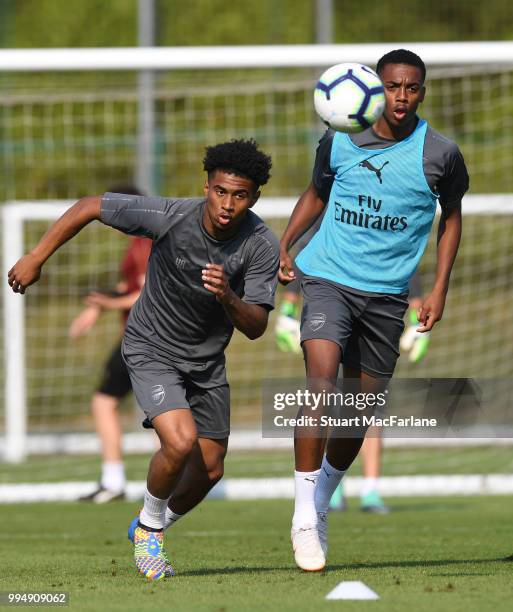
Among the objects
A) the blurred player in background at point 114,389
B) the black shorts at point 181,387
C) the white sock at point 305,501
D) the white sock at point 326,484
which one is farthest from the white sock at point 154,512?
the blurred player in background at point 114,389

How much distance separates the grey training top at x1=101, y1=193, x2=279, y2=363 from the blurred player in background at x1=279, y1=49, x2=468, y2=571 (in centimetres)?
27

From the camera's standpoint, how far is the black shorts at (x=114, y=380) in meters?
11.2

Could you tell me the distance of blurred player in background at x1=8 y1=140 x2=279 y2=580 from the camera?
6.39 m

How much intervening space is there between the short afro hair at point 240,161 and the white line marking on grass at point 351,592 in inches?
78.4

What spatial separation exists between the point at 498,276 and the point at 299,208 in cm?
733

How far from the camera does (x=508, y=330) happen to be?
14867 mm

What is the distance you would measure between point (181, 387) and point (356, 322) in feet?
3.34

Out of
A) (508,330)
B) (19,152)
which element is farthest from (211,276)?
(19,152)

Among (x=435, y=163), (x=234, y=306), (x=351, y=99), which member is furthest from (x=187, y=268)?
(x=435, y=163)

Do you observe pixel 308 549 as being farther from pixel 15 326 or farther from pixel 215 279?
pixel 15 326

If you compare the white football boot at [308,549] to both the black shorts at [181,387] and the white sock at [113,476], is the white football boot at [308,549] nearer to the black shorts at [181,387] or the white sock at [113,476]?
the black shorts at [181,387]

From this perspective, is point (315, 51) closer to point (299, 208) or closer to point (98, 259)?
point (299, 208)

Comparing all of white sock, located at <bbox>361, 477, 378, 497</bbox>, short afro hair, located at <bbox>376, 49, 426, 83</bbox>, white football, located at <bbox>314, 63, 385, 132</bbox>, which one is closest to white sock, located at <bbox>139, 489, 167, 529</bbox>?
white football, located at <bbox>314, 63, 385, 132</bbox>

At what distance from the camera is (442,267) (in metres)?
6.93
